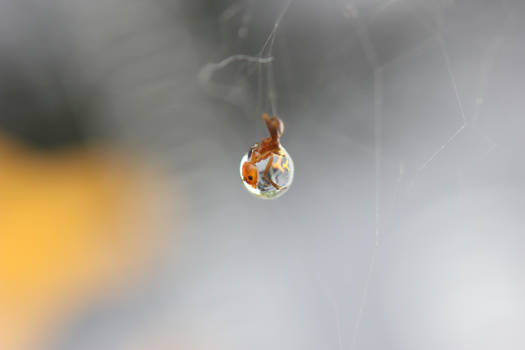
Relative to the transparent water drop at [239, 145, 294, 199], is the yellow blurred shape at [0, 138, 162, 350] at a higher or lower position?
higher

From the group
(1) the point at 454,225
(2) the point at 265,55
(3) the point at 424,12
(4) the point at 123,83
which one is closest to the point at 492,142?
(1) the point at 454,225

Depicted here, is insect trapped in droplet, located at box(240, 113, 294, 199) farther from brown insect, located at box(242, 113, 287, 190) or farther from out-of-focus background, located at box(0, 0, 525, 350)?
out-of-focus background, located at box(0, 0, 525, 350)

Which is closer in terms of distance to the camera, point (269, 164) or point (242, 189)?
point (269, 164)

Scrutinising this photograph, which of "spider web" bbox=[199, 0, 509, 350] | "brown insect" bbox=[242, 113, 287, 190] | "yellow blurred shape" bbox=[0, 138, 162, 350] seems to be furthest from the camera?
"yellow blurred shape" bbox=[0, 138, 162, 350]

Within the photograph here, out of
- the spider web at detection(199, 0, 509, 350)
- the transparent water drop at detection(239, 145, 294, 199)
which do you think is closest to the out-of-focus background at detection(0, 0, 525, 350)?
the spider web at detection(199, 0, 509, 350)

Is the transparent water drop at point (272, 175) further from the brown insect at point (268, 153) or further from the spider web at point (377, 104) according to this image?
the spider web at point (377, 104)

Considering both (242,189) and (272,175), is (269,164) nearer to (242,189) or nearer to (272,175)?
(272,175)

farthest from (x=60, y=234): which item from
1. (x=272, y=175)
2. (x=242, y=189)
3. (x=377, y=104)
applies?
(x=272, y=175)
